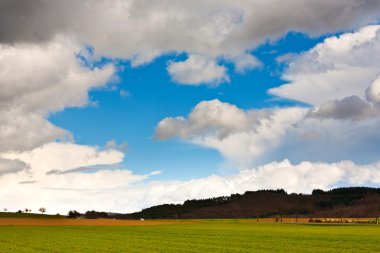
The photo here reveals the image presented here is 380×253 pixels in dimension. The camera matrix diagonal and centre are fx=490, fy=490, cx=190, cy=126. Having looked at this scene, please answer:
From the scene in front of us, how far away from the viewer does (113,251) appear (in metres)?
42.3

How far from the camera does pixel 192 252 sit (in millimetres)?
41969

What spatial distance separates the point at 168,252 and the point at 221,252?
4.52 m

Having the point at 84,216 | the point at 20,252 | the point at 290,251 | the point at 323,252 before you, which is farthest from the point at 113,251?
the point at 84,216

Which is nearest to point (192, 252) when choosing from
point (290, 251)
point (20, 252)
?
point (290, 251)

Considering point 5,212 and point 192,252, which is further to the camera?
point 5,212

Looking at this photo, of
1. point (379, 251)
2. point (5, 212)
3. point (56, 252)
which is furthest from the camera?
point (5, 212)

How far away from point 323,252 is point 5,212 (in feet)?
542

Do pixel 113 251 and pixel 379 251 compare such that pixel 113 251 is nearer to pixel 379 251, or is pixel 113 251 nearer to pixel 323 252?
pixel 323 252

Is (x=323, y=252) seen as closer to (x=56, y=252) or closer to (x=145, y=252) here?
(x=145, y=252)

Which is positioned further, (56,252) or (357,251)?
(357,251)

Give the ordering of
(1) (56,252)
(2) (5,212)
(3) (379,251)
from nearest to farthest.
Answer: (1) (56,252), (3) (379,251), (2) (5,212)

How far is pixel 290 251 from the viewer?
42.6 meters

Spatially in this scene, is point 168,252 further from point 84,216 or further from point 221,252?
point 84,216

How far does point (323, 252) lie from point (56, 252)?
22.9 meters
